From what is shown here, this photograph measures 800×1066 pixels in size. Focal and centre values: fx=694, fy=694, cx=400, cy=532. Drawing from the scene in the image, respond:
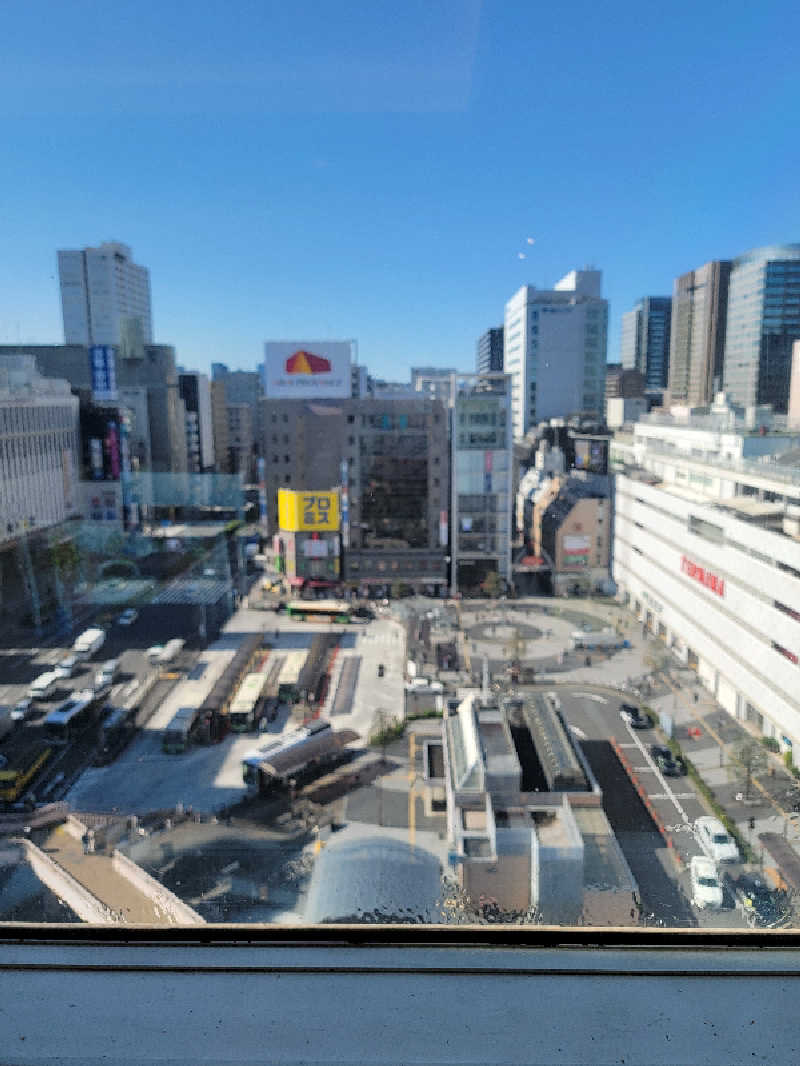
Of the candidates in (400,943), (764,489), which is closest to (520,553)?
(764,489)

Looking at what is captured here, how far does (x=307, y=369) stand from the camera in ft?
43.0

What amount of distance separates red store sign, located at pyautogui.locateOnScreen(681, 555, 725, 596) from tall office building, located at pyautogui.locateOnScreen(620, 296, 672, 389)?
17.8 metres

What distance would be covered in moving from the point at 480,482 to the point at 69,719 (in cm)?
728

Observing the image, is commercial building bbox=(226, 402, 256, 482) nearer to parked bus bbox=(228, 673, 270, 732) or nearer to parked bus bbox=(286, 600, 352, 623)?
parked bus bbox=(286, 600, 352, 623)

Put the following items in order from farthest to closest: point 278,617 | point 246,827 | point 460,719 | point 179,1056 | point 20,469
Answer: point 278,617 → point 20,469 → point 460,719 → point 246,827 → point 179,1056

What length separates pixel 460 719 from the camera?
5000 millimetres

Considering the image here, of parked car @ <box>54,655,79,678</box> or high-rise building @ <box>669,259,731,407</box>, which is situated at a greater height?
high-rise building @ <box>669,259,731,407</box>

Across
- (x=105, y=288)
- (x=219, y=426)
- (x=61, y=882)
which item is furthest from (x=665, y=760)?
(x=219, y=426)

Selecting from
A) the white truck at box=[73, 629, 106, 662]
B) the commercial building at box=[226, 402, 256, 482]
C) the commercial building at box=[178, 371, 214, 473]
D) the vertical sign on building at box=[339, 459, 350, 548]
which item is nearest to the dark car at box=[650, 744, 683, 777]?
the white truck at box=[73, 629, 106, 662]

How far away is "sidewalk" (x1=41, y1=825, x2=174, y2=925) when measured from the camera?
1902 millimetres

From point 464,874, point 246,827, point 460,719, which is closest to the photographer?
point 464,874

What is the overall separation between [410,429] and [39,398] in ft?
20.0

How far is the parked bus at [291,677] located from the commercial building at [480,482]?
12.8ft

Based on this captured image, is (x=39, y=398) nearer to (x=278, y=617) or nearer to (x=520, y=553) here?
(x=278, y=617)
